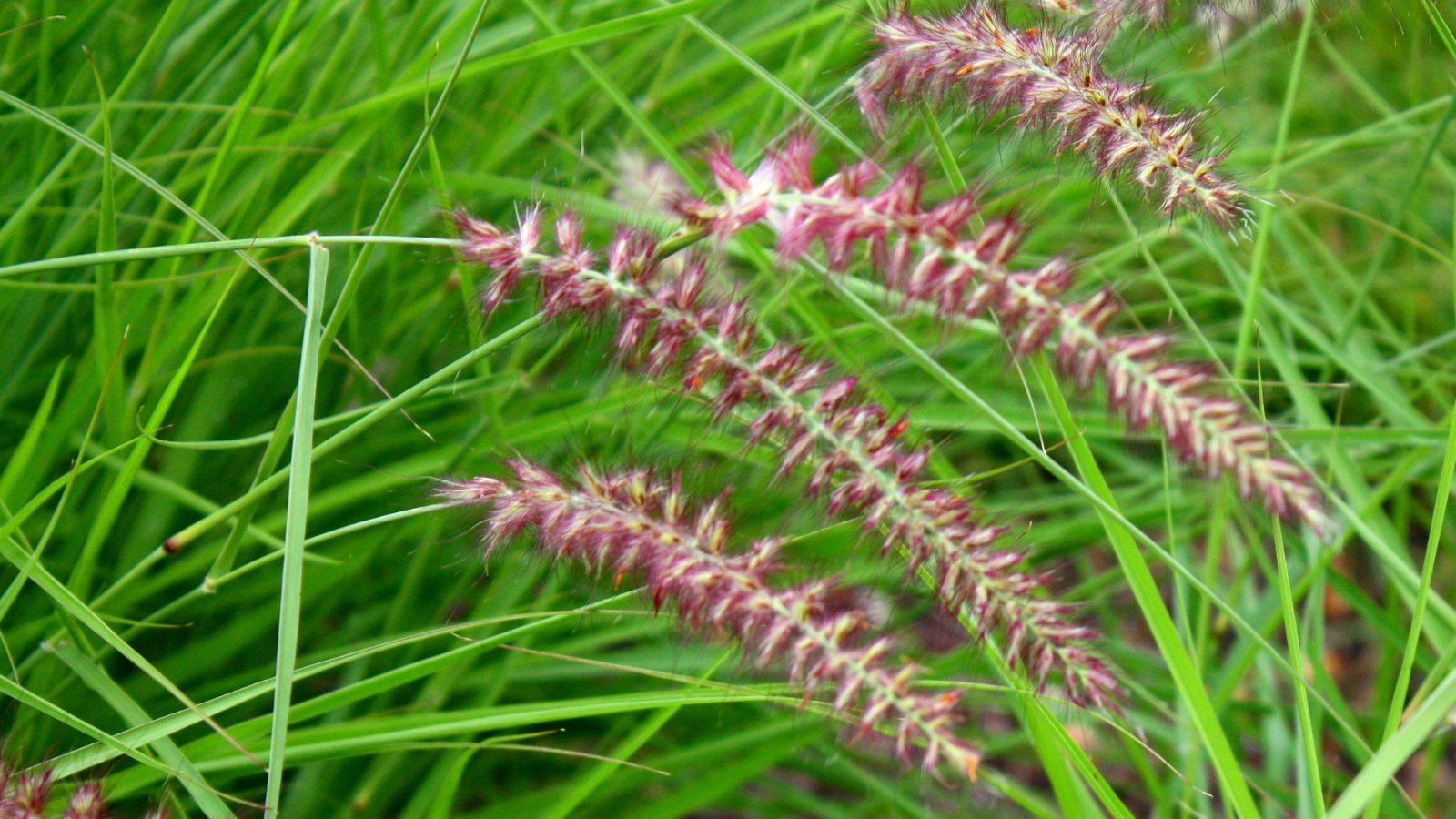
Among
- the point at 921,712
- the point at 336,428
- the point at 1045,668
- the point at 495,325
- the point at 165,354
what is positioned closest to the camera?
the point at 921,712

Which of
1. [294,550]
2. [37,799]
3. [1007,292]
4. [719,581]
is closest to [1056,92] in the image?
[1007,292]

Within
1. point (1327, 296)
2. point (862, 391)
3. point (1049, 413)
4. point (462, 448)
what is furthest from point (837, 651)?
point (1327, 296)

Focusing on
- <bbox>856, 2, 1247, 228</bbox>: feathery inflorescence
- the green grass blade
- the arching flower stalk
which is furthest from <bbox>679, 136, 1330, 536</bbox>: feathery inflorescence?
the green grass blade

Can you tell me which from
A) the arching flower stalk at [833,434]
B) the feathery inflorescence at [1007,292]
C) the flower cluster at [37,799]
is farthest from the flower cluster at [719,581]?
the flower cluster at [37,799]

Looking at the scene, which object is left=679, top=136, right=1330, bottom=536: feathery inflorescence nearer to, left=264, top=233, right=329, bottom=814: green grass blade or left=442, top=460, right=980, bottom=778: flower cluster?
left=442, top=460, right=980, bottom=778: flower cluster

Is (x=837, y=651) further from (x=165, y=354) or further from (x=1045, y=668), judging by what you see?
(x=165, y=354)

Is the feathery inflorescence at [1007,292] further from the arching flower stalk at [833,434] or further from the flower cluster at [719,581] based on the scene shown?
the flower cluster at [719,581]
